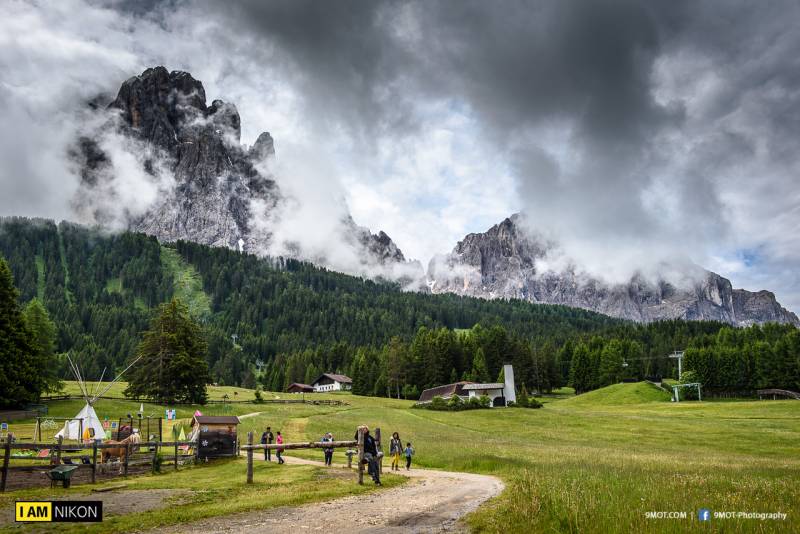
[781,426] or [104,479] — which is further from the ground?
[104,479]

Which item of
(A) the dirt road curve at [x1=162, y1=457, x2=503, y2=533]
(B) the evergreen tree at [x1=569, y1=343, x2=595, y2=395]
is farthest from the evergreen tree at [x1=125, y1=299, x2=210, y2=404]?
(B) the evergreen tree at [x1=569, y1=343, x2=595, y2=395]

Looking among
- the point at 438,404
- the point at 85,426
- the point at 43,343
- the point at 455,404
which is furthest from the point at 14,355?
the point at 455,404

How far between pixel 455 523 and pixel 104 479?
1895 cm

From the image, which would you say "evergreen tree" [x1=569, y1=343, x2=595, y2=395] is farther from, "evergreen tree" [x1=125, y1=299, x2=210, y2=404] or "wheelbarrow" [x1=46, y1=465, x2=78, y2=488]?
"wheelbarrow" [x1=46, y1=465, x2=78, y2=488]

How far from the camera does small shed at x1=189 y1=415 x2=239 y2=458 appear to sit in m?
32.9

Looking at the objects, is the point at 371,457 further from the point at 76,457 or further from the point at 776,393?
the point at 776,393

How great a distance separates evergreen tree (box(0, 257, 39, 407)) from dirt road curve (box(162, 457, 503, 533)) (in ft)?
163

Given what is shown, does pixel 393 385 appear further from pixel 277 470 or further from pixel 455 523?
pixel 455 523

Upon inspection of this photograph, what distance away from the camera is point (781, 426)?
5728 cm

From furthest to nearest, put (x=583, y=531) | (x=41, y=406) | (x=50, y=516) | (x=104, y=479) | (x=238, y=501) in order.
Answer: (x=41, y=406), (x=104, y=479), (x=238, y=501), (x=50, y=516), (x=583, y=531)

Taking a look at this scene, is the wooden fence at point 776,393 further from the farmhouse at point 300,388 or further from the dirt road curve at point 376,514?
the dirt road curve at point 376,514

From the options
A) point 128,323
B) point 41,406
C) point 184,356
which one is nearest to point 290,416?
point 184,356

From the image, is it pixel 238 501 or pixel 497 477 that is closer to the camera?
pixel 238 501

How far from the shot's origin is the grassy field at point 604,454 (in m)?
12.8
